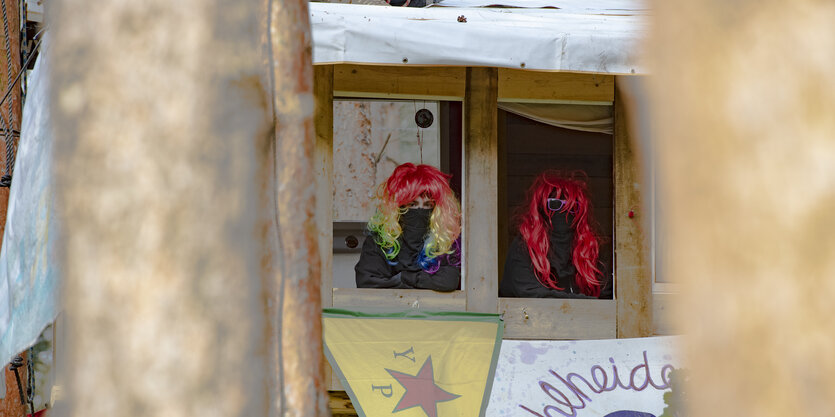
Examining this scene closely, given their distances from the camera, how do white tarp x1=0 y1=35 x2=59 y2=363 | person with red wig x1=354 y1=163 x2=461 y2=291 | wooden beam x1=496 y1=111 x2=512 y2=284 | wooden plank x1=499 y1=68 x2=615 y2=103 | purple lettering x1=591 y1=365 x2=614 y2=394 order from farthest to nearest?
wooden beam x1=496 y1=111 x2=512 y2=284, wooden plank x1=499 y1=68 x2=615 y2=103, person with red wig x1=354 y1=163 x2=461 y2=291, purple lettering x1=591 y1=365 x2=614 y2=394, white tarp x1=0 y1=35 x2=59 y2=363

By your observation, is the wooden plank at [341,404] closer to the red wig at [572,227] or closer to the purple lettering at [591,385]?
the purple lettering at [591,385]

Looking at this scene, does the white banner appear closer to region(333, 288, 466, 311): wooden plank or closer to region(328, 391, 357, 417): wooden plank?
region(333, 288, 466, 311): wooden plank

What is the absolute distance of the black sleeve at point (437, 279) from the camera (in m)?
6.14

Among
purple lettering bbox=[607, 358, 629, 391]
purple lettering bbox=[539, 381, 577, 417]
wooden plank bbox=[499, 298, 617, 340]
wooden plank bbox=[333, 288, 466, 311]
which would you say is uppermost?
wooden plank bbox=[333, 288, 466, 311]

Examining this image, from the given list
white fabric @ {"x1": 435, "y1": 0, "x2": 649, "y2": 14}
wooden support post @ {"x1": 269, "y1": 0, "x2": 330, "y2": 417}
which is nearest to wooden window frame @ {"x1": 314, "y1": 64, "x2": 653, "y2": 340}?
white fabric @ {"x1": 435, "y1": 0, "x2": 649, "y2": 14}

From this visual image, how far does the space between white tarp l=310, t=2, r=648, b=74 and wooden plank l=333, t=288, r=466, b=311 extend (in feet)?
5.32

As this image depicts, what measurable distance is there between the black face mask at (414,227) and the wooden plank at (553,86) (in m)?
0.96

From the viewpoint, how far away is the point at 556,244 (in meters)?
6.82

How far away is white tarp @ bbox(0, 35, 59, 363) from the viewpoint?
14.7ft

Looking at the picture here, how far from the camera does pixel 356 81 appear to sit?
6207 millimetres

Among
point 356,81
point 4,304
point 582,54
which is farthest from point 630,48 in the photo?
point 4,304

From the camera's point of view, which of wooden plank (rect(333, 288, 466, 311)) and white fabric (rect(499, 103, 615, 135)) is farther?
white fabric (rect(499, 103, 615, 135))

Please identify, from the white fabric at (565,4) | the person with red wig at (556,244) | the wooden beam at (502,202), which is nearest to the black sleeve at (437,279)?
the person with red wig at (556,244)

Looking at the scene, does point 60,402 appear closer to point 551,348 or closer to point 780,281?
point 780,281
